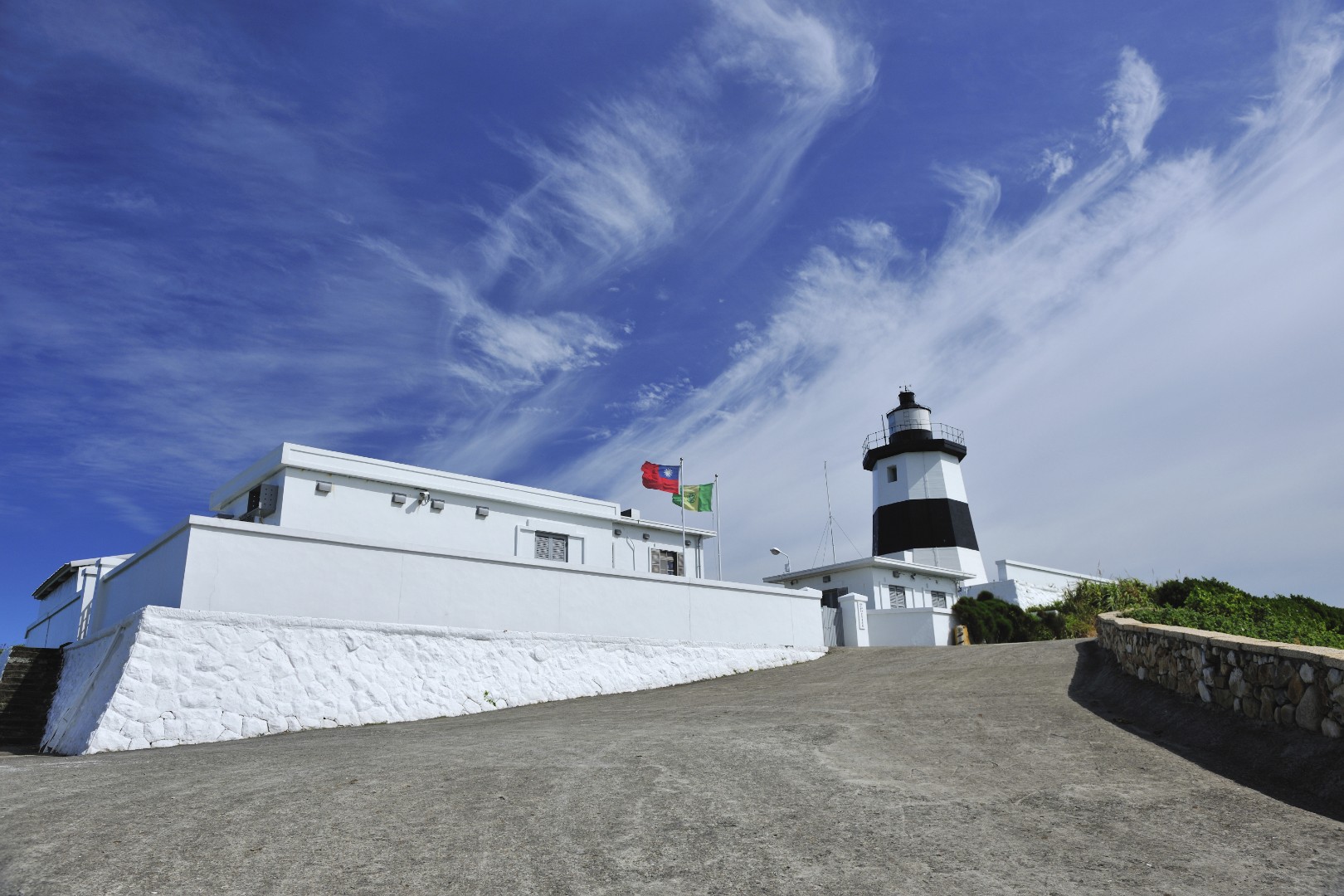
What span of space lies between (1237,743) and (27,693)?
1790cm

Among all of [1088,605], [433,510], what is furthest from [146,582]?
[1088,605]

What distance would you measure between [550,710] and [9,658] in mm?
10414

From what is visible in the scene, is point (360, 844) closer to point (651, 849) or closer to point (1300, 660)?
point (651, 849)

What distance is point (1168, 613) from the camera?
12.3 meters

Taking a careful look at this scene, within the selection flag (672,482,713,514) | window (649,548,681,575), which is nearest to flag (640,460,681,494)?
flag (672,482,713,514)

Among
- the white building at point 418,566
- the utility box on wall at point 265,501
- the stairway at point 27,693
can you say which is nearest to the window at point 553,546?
the white building at point 418,566

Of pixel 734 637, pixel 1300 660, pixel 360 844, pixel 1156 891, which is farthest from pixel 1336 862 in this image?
pixel 734 637

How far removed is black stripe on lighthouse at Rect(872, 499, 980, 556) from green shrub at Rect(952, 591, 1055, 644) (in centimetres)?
581

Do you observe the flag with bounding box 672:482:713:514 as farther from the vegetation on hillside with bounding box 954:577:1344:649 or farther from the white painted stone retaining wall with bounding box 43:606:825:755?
the vegetation on hillside with bounding box 954:577:1344:649

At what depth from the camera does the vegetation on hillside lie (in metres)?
10.0

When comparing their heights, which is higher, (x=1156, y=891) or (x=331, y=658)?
(x=331, y=658)

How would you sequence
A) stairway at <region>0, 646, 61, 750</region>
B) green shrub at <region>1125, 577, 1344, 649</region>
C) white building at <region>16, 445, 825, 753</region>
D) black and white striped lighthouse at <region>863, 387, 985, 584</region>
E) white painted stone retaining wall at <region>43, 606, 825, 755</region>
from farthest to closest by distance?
black and white striped lighthouse at <region>863, 387, 985, 584</region> → stairway at <region>0, 646, 61, 750</region> → white building at <region>16, 445, 825, 753</region> → white painted stone retaining wall at <region>43, 606, 825, 755</region> → green shrub at <region>1125, 577, 1344, 649</region>

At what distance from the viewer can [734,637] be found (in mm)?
19594

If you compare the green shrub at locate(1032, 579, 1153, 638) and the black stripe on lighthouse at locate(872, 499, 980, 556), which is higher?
the black stripe on lighthouse at locate(872, 499, 980, 556)
